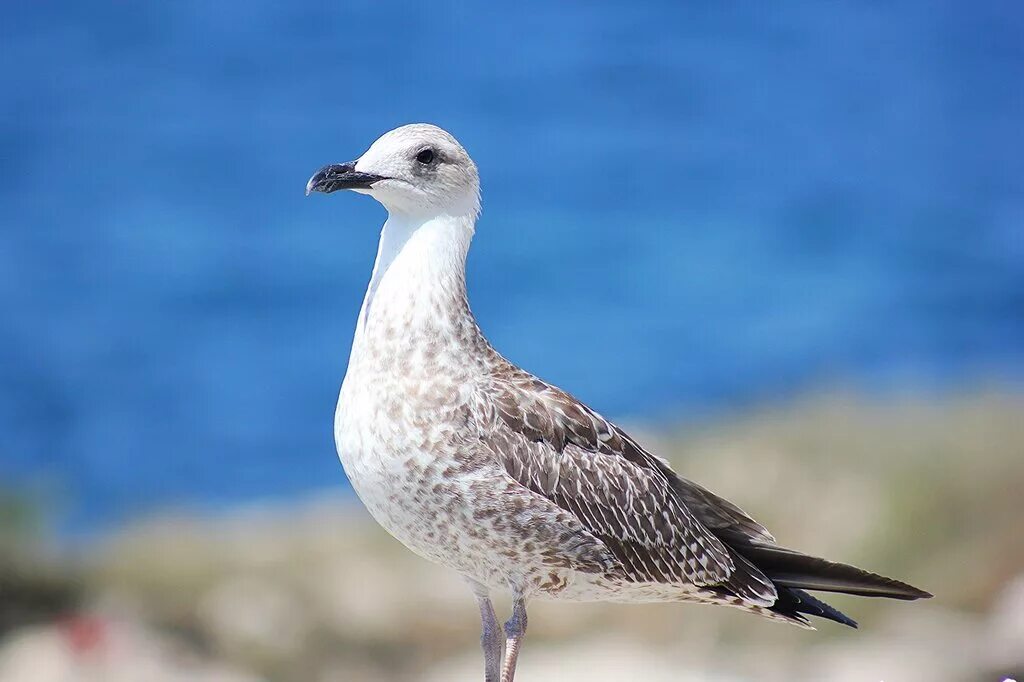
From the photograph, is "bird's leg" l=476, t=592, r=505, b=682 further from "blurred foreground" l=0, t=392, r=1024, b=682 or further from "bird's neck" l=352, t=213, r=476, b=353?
"blurred foreground" l=0, t=392, r=1024, b=682

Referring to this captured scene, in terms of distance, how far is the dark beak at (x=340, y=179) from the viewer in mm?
3609

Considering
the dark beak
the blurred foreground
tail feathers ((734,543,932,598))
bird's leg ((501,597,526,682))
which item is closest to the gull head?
the dark beak

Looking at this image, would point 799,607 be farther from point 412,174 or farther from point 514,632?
point 412,174

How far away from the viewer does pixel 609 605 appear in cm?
797

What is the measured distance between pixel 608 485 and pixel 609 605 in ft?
13.4

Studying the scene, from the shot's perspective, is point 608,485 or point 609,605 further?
point 609,605

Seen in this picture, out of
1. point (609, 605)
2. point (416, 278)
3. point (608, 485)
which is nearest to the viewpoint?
point (416, 278)

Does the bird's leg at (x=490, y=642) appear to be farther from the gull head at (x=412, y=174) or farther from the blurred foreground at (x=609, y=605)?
the blurred foreground at (x=609, y=605)

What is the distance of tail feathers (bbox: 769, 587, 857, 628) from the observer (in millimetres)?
4246

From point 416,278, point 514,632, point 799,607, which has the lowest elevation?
point 514,632

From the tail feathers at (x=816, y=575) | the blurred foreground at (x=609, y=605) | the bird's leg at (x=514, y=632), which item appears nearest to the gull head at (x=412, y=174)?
the bird's leg at (x=514, y=632)

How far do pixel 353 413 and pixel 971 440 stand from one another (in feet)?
20.7

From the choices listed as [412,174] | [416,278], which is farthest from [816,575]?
[412,174]

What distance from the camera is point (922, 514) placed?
823cm
